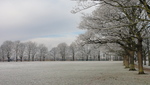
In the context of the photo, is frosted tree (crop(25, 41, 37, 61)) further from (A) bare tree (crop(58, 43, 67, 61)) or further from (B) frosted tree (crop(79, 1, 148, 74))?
(B) frosted tree (crop(79, 1, 148, 74))

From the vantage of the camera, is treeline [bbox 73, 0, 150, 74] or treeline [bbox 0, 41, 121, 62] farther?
treeline [bbox 0, 41, 121, 62]

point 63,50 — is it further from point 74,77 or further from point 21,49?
point 74,77

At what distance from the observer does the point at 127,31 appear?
56.1 ft

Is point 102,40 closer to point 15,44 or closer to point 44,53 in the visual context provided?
point 15,44

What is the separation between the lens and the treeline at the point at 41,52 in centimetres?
9494

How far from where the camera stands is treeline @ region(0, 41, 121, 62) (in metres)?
94.9

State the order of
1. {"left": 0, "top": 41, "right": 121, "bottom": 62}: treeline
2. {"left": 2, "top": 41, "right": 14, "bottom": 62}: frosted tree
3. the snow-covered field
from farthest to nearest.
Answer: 1. {"left": 0, "top": 41, "right": 121, "bottom": 62}: treeline
2. {"left": 2, "top": 41, "right": 14, "bottom": 62}: frosted tree
3. the snow-covered field

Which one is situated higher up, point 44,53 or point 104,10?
point 104,10

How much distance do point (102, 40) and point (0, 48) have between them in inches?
3561

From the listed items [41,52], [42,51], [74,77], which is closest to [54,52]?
[42,51]

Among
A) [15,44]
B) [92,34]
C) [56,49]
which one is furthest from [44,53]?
[92,34]

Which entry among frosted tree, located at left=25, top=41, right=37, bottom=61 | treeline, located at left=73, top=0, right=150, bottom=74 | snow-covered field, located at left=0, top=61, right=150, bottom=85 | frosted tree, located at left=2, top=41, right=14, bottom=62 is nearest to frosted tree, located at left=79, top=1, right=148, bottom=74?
treeline, located at left=73, top=0, right=150, bottom=74

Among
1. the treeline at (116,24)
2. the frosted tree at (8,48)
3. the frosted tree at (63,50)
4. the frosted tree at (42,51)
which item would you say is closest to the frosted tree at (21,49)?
the frosted tree at (8,48)

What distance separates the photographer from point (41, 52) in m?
108
